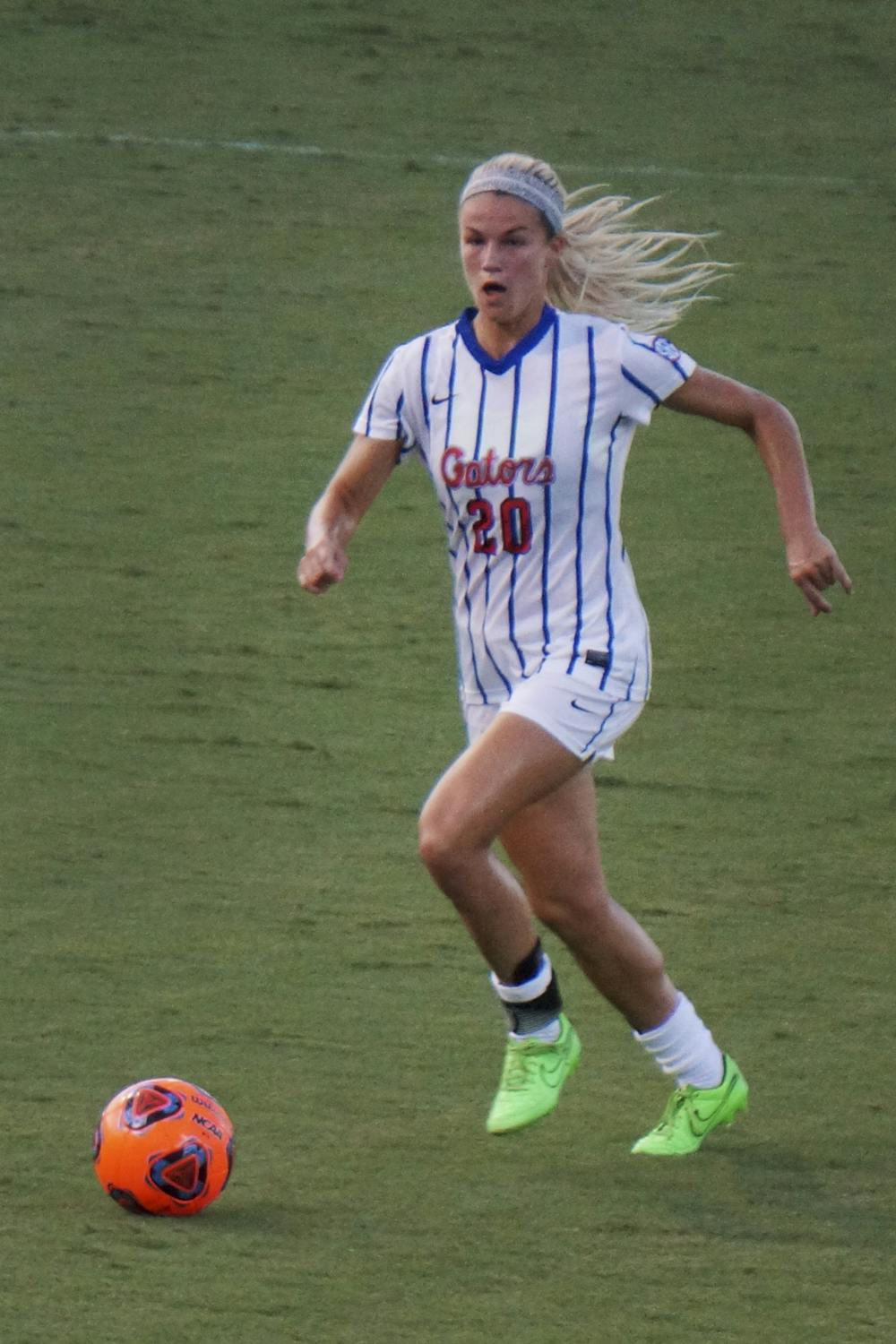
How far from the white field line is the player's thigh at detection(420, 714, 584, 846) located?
759 cm

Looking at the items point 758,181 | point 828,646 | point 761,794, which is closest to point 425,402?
point 761,794

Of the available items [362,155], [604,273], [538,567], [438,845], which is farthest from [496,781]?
[362,155]

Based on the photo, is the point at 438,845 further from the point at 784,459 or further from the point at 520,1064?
the point at 784,459

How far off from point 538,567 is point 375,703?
283 centimetres

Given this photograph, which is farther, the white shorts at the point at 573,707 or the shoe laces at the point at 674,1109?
the shoe laces at the point at 674,1109

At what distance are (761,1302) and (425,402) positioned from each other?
189 cm

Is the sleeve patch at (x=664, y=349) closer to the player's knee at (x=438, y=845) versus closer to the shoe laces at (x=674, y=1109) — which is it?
the player's knee at (x=438, y=845)

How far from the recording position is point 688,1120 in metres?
5.04

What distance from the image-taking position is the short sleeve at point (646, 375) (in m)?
4.89

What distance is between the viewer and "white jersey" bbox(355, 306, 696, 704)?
4.86m

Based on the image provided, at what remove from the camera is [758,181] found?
12.2 meters

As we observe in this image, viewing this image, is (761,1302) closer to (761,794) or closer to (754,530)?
(761,794)

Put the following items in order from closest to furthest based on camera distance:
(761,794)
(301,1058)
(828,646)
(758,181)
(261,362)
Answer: (301,1058), (761,794), (828,646), (261,362), (758,181)

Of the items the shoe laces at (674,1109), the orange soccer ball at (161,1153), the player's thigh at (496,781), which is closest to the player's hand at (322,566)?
the player's thigh at (496,781)
